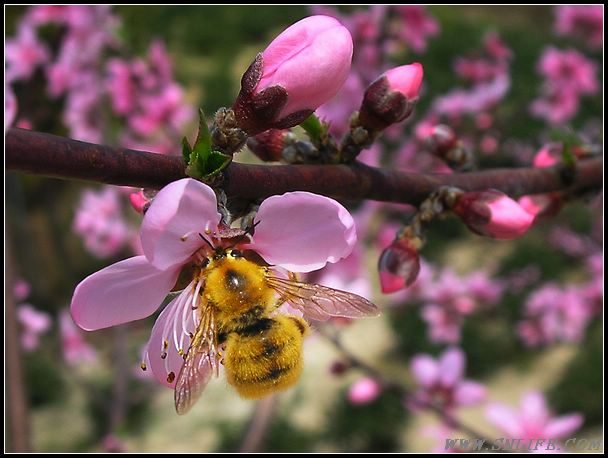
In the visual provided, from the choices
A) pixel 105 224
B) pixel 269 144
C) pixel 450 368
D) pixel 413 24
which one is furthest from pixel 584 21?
pixel 269 144

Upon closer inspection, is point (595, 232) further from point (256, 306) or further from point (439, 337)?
point (256, 306)

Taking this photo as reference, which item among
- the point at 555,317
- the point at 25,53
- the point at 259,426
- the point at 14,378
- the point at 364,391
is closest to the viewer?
the point at 14,378

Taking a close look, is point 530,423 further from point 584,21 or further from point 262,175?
point 584,21

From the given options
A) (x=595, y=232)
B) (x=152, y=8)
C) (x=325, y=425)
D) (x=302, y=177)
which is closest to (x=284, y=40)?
(x=302, y=177)

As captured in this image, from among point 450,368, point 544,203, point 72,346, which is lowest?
point 72,346

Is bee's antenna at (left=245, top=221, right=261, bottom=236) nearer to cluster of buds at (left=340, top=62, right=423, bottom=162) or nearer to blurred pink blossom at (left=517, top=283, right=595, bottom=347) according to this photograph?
cluster of buds at (left=340, top=62, right=423, bottom=162)

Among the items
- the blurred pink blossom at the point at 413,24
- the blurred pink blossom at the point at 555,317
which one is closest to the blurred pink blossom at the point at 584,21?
the blurred pink blossom at the point at 413,24
